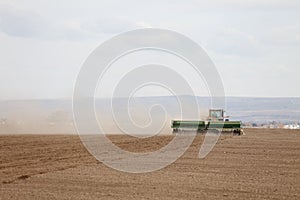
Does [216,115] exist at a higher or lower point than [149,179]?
higher

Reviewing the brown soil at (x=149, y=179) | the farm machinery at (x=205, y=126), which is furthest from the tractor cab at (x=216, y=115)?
the brown soil at (x=149, y=179)

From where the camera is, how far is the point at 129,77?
35.8 metres

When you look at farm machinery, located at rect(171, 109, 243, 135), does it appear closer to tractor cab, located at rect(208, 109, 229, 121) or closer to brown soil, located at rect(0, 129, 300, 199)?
tractor cab, located at rect(208, 109, 229, 121)

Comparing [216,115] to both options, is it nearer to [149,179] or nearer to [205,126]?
[205,126]

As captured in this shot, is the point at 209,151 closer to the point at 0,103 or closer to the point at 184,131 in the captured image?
the point at 184,131

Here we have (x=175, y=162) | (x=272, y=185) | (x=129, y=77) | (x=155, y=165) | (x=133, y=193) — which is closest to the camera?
(x=133, y=193)

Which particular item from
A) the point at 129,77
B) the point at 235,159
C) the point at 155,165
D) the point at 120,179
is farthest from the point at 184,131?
the point at 120,179

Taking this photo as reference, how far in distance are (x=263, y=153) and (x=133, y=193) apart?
17.8 metres

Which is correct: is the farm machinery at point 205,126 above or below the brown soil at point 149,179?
above

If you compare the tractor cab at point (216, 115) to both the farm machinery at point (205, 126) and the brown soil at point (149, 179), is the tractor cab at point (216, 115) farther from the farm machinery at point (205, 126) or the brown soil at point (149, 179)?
the brown soil at point (149, 179)

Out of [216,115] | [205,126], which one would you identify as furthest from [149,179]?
[216,115]

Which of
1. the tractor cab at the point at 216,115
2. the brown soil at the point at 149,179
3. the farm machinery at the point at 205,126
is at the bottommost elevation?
the brown soil at the point at 149,179

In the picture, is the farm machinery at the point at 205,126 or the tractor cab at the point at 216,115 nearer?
the farm machinery at the point at 205,126

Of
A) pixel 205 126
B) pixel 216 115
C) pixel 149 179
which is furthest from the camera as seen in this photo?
pixel 216 115
